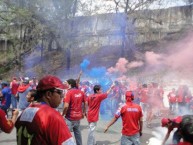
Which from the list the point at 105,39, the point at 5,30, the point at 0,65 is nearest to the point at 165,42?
the point at 105,39

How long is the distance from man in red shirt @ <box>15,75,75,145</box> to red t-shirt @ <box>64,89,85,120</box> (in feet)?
15.5

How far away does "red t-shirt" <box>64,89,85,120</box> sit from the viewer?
797 centimetres

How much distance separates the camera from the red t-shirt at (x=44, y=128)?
290 centimetres

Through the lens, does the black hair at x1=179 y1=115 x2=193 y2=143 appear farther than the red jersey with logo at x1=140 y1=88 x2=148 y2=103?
No

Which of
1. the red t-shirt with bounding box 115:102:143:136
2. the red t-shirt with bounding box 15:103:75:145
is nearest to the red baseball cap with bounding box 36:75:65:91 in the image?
the red t-shirt with bounding box 15:103:75:145

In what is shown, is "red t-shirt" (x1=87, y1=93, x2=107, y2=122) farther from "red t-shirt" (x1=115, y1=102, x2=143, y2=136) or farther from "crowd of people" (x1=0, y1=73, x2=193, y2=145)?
"red t-shirt" (x1=115, y1=102, x2=143, y2=136)

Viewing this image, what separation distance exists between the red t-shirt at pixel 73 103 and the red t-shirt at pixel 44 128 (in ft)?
15.8

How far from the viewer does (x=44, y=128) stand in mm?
2926

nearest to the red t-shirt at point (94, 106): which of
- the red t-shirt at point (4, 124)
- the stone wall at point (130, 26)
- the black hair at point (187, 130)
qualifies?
the red t-shirt at point (4, 124)

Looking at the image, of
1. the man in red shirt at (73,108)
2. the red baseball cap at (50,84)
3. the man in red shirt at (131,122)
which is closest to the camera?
the red baseball cap at (50,84)

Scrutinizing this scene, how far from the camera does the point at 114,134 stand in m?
10.6

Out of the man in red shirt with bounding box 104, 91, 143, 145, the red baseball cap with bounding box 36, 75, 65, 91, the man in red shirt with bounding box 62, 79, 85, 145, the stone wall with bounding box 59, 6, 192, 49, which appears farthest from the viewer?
the stone wall with bounding box 59, 6, 192, 49

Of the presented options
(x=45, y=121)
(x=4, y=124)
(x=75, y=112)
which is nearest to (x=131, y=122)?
(x=75, y=112)

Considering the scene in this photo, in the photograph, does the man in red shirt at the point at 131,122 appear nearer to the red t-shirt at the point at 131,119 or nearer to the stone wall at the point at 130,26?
the red t-shirt at the point at 131,119
